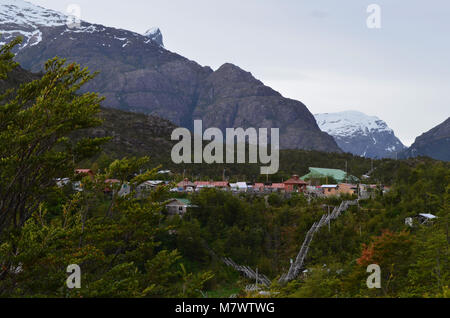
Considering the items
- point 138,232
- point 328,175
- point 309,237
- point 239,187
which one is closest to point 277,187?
point 239,187

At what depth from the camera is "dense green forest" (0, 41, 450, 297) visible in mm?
10219

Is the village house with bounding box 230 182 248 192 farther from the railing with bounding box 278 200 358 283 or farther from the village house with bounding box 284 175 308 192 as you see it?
the railing with bounding box 278 200 358 283

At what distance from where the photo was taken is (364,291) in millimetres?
16641

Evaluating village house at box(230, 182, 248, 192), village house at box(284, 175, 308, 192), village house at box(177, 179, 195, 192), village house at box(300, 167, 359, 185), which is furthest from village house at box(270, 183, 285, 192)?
village house at box(177, 179, 195, 192)

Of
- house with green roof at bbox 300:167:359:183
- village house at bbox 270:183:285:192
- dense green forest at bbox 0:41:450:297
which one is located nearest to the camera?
dense green forest at bbox 0:41:450:297

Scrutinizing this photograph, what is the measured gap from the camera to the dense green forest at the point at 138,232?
10.2m

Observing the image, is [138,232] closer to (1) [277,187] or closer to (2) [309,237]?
(2) [309,237]

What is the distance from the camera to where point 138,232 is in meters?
12.8

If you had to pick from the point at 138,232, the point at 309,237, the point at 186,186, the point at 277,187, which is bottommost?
the point at 309,237

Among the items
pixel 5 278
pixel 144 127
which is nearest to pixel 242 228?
pixel 5 278

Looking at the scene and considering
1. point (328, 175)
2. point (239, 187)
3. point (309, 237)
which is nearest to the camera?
point (309, 237)
